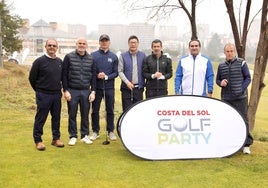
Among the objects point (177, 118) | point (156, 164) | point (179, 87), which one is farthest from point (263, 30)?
point (156, 164)

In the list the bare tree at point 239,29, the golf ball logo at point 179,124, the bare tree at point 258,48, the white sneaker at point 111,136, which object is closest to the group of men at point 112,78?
the white sneaker at point 111,136

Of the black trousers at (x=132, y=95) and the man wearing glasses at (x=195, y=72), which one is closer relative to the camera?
the man wearing glasses at (x=195, y=72)

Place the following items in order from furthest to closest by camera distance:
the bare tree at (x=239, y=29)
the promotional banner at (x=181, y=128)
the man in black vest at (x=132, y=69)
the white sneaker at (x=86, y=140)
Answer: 1. the bare tree at (x=239, y=29)
2. the white sneaker at (x=86, y=140)
3. the man in black vest at (x=132, y=69)
4. the promotional banner at (x=181, y=128)

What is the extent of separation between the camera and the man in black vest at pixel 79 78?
243 inches

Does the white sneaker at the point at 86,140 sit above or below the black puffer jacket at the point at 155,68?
below

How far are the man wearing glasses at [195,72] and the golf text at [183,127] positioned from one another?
1.52 ft

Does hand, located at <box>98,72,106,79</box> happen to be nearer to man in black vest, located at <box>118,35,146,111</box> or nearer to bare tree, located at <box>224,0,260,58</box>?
man in black vest, located at <box>118,35,146,111</box>

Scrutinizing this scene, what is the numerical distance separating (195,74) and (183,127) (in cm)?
90

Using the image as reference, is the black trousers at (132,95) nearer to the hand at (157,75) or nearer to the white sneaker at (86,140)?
the hand at (157,75)

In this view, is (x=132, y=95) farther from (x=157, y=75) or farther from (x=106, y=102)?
(x=157, y=75)

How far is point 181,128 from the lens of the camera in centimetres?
580

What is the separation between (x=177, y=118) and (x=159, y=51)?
120 centimetres

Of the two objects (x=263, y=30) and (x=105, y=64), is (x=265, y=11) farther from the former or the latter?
(x=105, y=64)

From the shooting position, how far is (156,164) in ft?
18.1
